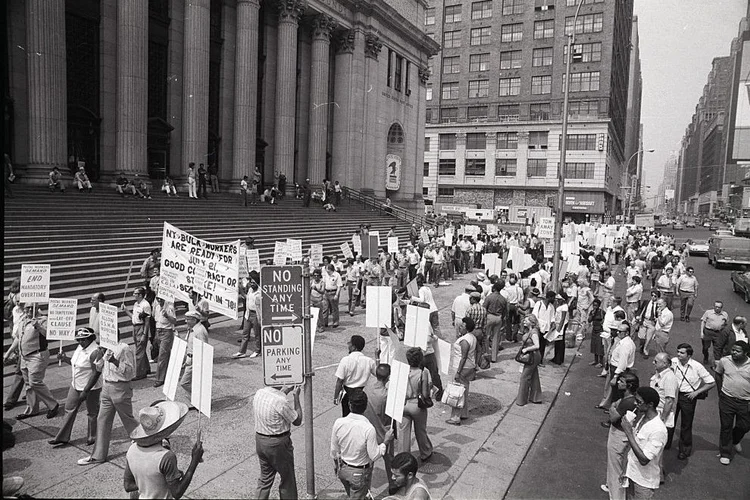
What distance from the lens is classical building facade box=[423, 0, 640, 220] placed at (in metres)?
66.2

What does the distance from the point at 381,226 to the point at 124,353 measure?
28449 millimetres

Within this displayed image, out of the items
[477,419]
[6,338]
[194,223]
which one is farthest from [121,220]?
[477,419]

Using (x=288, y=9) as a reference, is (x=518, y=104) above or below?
above

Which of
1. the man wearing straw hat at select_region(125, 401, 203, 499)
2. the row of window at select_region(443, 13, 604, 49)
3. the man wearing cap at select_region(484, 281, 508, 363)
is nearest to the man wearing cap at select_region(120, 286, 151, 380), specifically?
the man wearing straw hat at select_region(125, 401, 203, 499)

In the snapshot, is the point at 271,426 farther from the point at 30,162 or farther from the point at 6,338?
the point at 30,162

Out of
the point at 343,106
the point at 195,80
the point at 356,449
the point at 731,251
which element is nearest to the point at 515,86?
the point at 343,106

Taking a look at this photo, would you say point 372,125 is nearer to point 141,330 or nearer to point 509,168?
point 141,330

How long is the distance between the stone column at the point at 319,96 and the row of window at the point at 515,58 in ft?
133

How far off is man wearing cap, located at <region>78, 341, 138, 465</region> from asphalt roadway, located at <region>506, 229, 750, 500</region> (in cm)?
524

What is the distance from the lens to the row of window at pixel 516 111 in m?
66.8

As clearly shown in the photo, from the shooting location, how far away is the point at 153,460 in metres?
4.23

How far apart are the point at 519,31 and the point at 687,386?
233 ft

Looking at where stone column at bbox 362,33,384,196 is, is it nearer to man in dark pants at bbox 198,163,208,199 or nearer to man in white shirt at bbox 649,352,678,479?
man in dark pants at bbox 198,163,208,199

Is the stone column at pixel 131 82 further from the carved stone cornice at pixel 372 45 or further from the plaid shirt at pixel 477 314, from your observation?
the carved stone cornice at pixel 372 45
